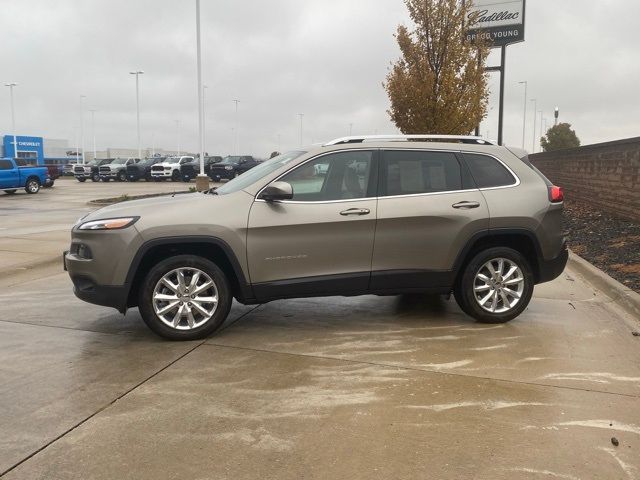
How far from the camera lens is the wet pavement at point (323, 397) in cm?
312

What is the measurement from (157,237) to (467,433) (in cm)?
302

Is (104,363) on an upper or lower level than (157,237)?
lower

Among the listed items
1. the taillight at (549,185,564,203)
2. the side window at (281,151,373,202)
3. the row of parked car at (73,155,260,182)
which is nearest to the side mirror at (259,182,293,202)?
the side window at (281,151,373,202)

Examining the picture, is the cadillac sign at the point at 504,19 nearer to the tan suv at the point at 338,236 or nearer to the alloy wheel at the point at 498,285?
the tan suv at the point at 338,236

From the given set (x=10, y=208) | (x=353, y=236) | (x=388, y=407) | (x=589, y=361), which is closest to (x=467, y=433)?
(x=388, y=407)

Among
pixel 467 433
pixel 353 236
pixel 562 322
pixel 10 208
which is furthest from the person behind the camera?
pixel 10 208

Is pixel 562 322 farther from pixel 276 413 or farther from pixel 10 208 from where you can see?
pixel 10 208

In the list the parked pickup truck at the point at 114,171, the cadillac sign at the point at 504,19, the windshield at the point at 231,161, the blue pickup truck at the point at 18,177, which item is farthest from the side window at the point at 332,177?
the parked pickup truck at the point at 114,171

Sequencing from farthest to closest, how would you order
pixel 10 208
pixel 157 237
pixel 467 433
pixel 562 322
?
pixel 10 208, pixel 562 322, pixel 157 237, pixel 467 433

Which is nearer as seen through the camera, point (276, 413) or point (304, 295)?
point (276, 413)

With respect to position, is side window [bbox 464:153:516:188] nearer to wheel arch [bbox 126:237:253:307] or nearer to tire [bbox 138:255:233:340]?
wheel arch [bbox 126:237:253:307]

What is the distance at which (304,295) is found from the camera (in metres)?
5.27

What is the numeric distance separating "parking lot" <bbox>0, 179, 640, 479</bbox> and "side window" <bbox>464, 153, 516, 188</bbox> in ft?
4.77

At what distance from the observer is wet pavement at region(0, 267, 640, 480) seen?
123 inches
